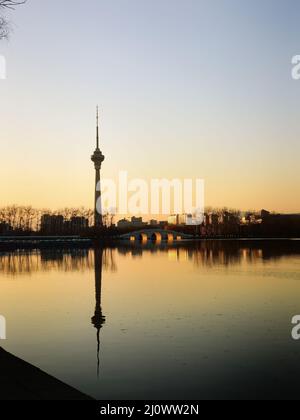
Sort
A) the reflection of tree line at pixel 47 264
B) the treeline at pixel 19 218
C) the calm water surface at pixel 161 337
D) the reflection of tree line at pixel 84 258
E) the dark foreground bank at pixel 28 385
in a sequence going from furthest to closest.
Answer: the treeline at pixel 19 218, the reflection of tree line at pixel 84 258, the reflection of tree line at pixel 47 264, the calm water surface at pixel 161 337, the dark foreground bank at pixel 28 385

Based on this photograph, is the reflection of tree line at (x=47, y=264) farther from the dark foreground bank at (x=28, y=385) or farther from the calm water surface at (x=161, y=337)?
the dark foreground bank at (x=28, y=385)

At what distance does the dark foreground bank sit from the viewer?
32.2 feet

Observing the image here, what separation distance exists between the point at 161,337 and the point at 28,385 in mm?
7515

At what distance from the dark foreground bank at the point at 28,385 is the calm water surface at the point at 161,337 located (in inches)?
36.0

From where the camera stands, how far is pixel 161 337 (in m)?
17.5

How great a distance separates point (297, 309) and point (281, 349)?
7.76 metres

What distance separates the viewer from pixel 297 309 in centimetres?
2298

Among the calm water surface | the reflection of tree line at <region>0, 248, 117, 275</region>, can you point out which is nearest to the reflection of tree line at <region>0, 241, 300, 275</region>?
the reflection of tree line at <region>0, 248, 117, 275</region>

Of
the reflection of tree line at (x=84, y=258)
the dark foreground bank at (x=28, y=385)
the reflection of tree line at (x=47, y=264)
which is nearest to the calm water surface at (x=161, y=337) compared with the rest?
the dark foreground bank at (x=28, y=385)

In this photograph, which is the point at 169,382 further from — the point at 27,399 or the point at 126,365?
the point at 27,399

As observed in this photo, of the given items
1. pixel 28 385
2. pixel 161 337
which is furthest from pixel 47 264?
pixel 28 385

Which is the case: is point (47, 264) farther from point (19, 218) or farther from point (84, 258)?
point (19, 218)

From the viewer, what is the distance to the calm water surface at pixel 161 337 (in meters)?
12.4

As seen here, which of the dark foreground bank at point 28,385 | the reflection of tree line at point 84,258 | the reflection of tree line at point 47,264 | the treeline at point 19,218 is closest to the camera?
the dark foreground bank at point 28,385
